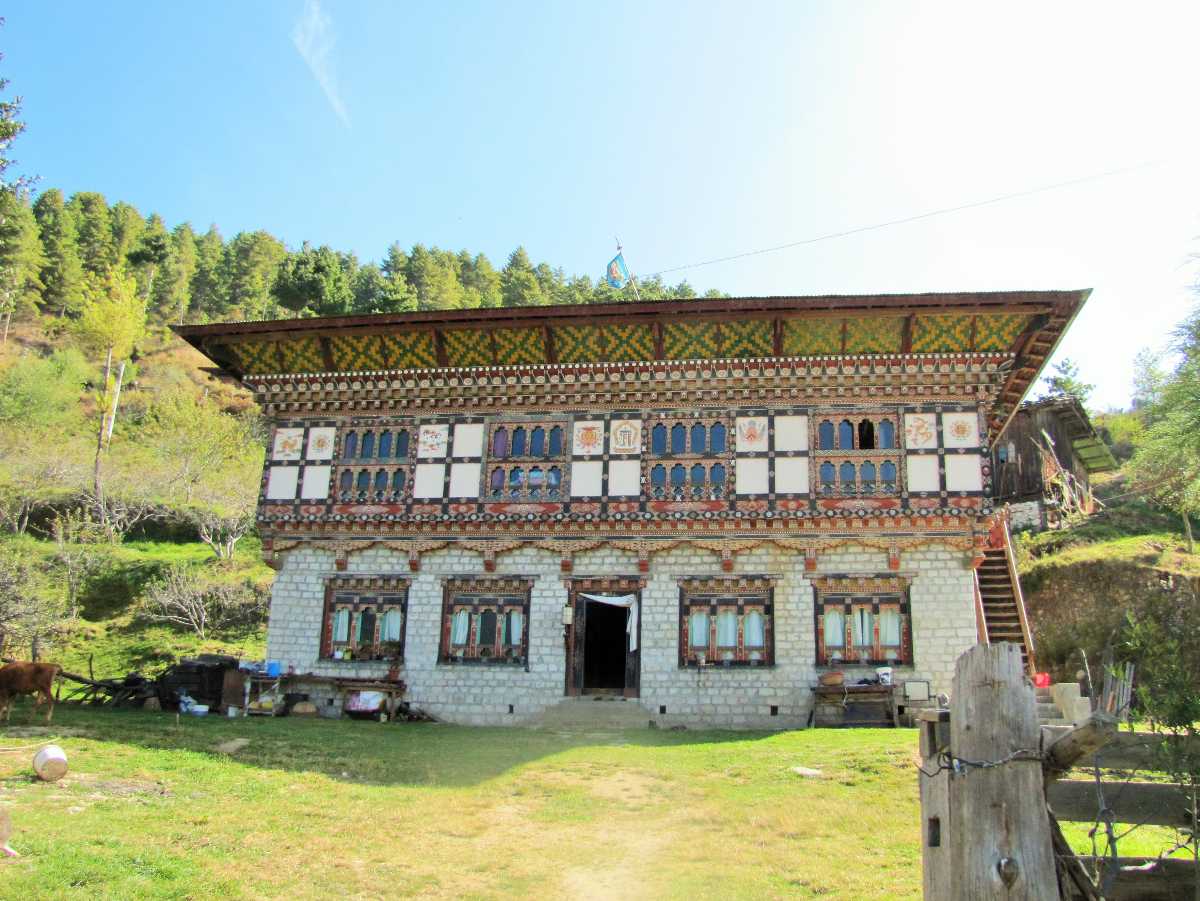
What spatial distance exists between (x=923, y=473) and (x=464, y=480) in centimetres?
1219

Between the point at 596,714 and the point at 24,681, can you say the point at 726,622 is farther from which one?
the point at 24,681

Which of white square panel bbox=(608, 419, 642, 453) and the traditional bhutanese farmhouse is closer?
the traditional bhutanese farmhouse

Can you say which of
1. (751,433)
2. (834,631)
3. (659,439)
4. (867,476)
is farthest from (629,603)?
(867,476)

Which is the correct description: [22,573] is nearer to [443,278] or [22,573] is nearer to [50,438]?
[50,438]

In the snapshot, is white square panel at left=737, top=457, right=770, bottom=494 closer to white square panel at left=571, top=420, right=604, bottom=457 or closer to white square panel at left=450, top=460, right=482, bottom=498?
white square panel at left=571, top=420, right=604, bottom=457

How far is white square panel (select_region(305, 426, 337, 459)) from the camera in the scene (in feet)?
90.8

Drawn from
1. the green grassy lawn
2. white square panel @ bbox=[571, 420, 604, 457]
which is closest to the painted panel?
white square panel @ bbox=[571, 420, 604, 457]

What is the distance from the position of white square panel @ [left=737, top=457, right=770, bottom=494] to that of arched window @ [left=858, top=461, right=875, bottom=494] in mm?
2395

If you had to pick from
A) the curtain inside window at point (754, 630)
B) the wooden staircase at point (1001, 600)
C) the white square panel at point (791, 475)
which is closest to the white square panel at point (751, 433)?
the white square panel at point (791, 475)

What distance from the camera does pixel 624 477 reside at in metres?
26.0

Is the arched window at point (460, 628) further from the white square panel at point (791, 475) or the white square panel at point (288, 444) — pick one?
the white square panel at point (791, 475)

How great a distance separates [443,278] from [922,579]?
203ft

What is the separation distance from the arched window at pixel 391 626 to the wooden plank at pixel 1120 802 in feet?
70.4

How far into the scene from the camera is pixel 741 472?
83.7 feet
